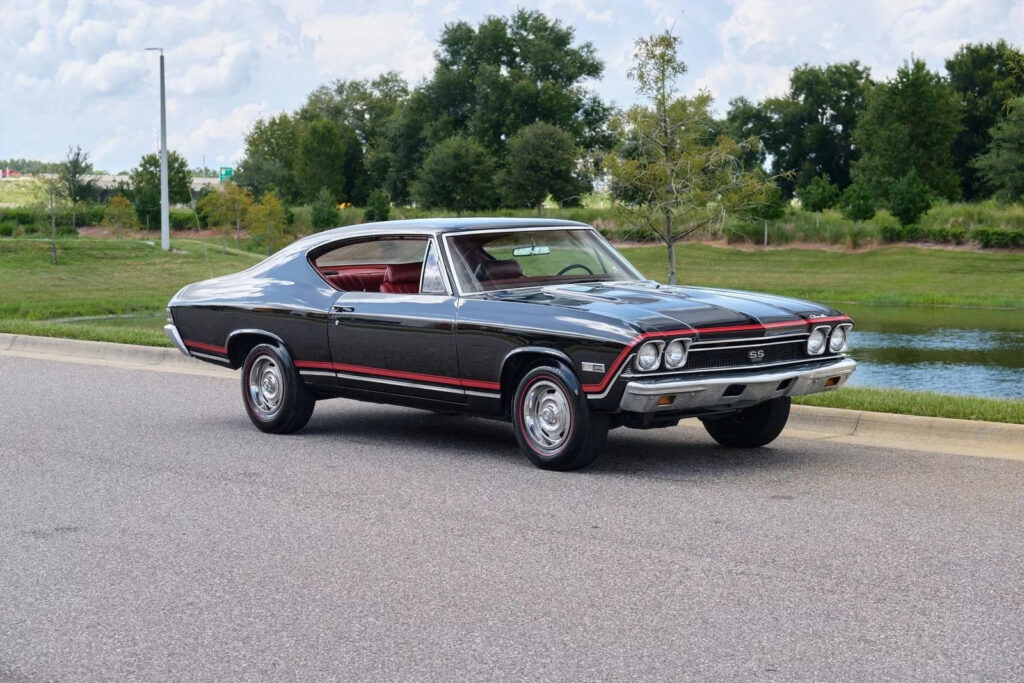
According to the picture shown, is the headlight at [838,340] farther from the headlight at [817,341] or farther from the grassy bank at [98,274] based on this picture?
the grassy bank at [98,274]

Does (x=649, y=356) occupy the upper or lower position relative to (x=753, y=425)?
upper

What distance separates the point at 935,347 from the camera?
81.7ft

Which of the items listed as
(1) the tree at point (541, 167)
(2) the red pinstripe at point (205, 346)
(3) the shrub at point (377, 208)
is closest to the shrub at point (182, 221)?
(3) the shrub at point (377, 208)

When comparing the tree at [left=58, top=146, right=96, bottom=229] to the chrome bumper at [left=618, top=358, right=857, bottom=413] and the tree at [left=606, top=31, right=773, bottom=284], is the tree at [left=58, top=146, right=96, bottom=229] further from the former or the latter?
the chrome bumper at [left=618, top=358, right=857, bottom=413]

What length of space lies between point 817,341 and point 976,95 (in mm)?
73678

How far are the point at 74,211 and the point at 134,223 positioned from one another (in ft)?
9.69

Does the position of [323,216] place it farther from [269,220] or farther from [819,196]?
[819,196]

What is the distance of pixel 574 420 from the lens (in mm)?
8109

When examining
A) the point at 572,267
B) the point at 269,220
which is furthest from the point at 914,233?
the point at 572,267

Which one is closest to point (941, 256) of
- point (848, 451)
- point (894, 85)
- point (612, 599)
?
point (894, 85)

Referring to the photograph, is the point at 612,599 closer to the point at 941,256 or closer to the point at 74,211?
the point at 941,256

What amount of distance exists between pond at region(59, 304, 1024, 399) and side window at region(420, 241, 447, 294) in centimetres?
796

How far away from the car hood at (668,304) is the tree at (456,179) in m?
64.5

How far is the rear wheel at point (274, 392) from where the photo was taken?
9.91m
